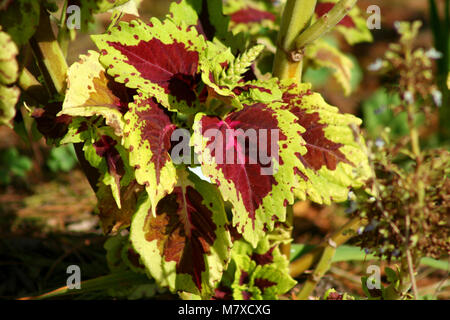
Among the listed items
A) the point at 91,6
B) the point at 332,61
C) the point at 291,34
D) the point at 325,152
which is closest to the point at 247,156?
the point at 325,152

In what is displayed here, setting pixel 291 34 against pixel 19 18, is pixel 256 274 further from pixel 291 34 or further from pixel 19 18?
pixel 19 18

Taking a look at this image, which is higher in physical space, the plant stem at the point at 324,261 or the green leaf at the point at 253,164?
the green leaf at the point at 253,164

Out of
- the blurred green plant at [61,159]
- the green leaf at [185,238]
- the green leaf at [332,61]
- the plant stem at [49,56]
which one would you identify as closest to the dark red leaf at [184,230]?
the green leaf at [185,238]

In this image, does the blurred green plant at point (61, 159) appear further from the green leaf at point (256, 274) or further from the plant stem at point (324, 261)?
the plant stem at point (324, 261)

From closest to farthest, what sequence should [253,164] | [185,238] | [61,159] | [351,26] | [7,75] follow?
1. [7,75]
2. [253,164]
3. [185,238]
4. [351,26]
5. [61,159]

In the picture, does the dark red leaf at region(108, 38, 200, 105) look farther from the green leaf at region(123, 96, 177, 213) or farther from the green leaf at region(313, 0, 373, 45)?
the green leaf at region(313, 0, 373, 45)
